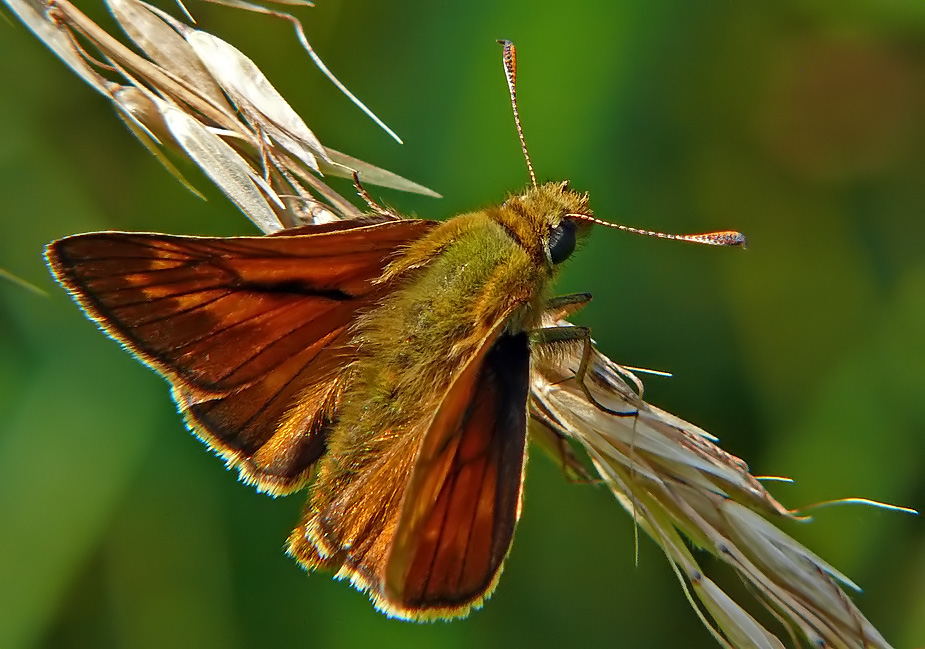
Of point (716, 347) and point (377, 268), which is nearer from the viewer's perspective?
point (377, 268)

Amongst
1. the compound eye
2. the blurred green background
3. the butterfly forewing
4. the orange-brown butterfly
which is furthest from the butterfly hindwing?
the blurred green background

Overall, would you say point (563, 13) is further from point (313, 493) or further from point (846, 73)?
point (313, 493)

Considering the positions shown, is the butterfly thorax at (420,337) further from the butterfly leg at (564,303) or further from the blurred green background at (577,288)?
the blurred green background at (577,288)

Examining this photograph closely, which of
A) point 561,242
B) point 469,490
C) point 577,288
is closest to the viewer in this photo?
point 469,490

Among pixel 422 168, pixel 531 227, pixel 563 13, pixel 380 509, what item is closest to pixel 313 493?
pixel 380 509

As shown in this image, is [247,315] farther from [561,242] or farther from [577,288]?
[577,288]

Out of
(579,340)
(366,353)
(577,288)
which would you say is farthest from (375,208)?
(577,288)
